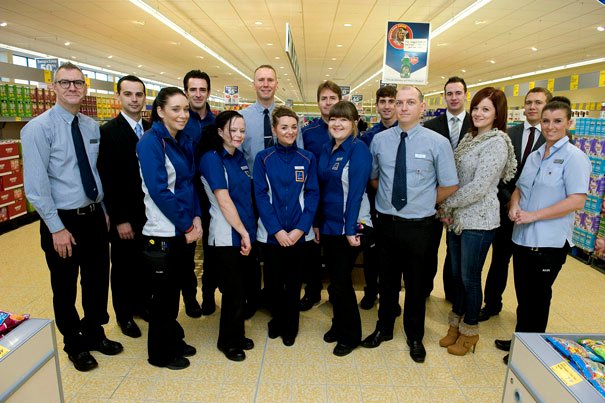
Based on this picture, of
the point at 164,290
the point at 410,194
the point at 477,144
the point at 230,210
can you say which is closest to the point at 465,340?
the point at 410,194

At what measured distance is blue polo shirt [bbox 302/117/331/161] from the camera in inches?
128

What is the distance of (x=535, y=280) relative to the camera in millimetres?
2553

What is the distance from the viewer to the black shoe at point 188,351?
278 centimetres

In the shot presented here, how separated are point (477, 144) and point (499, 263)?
1.23m

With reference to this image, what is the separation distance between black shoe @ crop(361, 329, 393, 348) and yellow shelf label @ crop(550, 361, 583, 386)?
1.66 meters

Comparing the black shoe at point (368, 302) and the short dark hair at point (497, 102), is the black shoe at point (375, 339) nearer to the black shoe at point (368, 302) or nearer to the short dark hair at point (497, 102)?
the black shoe at point (368, 302)

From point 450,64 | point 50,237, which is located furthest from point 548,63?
point 50,237

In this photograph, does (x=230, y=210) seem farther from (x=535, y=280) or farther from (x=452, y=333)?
(x=535, y=280)

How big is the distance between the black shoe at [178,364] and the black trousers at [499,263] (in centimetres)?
246

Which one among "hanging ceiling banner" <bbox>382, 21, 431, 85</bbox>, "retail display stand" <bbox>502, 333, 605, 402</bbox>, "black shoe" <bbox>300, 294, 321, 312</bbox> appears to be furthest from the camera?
"hanging ceiling banner" <bbox>382, 21, 431, 85</bbox>

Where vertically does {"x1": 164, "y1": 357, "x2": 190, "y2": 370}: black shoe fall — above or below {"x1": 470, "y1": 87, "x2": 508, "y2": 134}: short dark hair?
below

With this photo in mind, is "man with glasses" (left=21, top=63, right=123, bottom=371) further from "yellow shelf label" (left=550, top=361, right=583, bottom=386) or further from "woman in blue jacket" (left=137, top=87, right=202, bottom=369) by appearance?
"yellow shelf label" (left=550, top=361, right=583, bottom=386)

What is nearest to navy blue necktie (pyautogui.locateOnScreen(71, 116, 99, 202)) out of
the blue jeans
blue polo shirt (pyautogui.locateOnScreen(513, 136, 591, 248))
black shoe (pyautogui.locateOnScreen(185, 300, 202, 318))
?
black shoe (pyautogui.locateOnScreen(185, 300, 202, 318))

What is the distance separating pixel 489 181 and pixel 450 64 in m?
15.2
